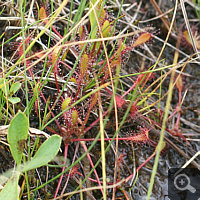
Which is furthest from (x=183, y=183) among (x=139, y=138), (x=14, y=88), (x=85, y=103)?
(x=14, y=88)

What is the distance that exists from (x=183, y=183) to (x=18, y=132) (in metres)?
0.75

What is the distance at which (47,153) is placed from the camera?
0.95m

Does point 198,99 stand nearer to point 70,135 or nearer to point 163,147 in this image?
point 163,147

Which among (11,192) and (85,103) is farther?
(85,103)

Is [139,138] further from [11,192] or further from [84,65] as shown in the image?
[11,192]

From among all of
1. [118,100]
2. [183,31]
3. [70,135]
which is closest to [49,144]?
[70,135]

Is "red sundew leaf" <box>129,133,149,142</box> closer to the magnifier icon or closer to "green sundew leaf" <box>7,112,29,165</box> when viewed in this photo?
the magnifier icon

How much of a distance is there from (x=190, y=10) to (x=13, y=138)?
4.84 ft

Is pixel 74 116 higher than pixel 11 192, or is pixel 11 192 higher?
pixel 74 116

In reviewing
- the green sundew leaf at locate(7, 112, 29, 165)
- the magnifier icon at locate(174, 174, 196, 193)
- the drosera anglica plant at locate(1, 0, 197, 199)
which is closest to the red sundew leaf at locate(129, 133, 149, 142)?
the drosera anglica plant at locate(1, 0, 197, 199)

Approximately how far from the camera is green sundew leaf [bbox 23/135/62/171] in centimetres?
94

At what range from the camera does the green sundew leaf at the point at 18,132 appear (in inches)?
36.0

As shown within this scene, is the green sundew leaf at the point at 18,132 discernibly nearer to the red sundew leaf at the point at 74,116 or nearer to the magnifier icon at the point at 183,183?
the red sundew leaf at the point at 74,116

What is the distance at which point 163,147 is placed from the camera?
1.26 metres
